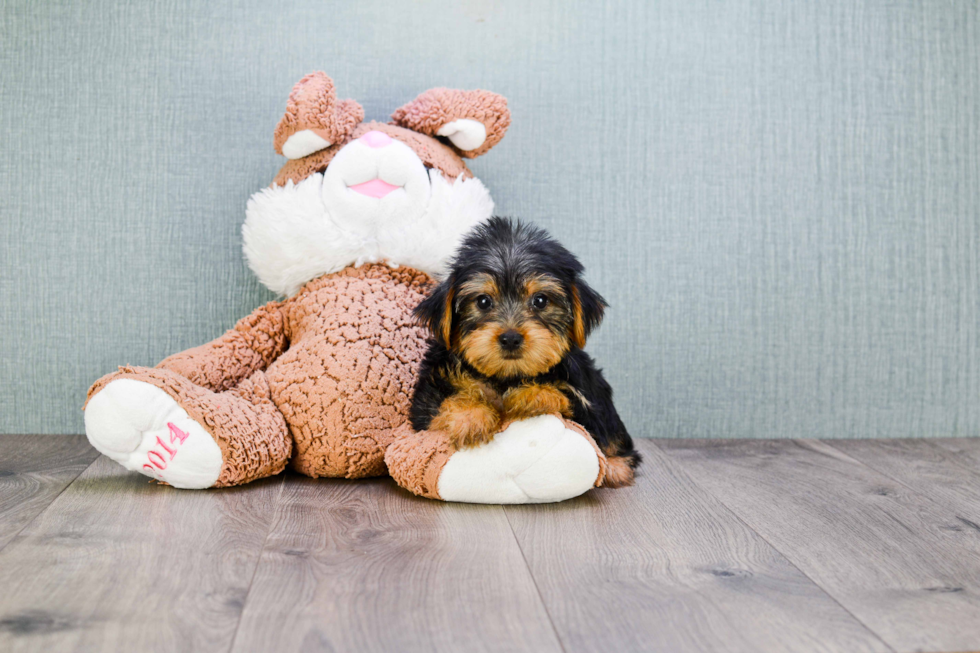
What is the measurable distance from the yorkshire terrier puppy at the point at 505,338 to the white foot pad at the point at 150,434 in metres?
0.52

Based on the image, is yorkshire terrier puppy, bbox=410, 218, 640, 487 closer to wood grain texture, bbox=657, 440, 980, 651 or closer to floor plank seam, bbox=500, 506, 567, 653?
floor plank seam, bbox=500, 506, 567, 653

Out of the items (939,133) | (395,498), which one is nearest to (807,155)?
(939,133)

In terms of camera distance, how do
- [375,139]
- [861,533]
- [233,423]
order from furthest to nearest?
[375,139]
[233,423]
[861,533]

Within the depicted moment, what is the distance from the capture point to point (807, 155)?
8.73 ft

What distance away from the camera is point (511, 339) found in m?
1.64

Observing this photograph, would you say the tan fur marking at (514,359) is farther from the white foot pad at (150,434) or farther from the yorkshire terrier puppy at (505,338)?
the white foot pad at (150,434)

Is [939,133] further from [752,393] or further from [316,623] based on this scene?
[316,623]

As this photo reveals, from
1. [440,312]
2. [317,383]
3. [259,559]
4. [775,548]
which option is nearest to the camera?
[259,559]

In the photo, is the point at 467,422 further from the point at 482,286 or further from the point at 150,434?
the point at 150,434

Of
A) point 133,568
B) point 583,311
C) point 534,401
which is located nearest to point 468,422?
point 534,401

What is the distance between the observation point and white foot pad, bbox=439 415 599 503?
1.75 metres

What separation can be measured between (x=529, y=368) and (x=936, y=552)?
2.98 feet

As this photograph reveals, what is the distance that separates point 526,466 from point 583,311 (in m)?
0.38

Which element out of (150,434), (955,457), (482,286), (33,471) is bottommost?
(955,457)
